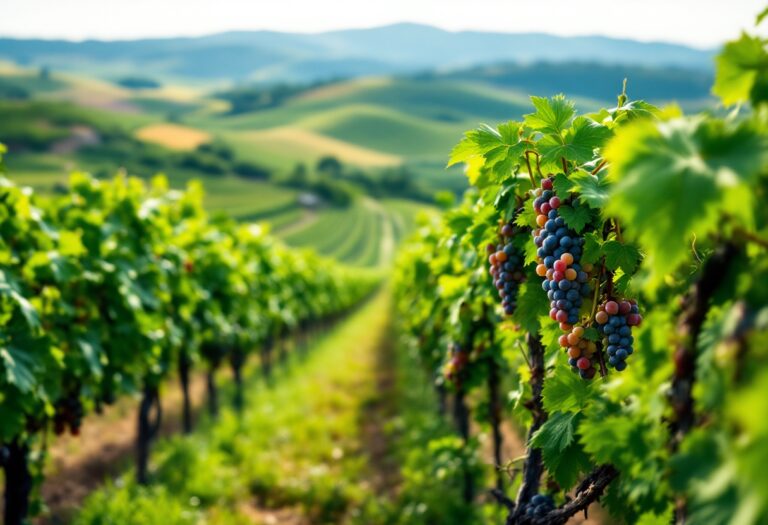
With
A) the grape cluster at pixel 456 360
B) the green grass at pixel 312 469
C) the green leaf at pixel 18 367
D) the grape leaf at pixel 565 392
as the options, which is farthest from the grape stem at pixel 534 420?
the green leaf at pixel 18 367

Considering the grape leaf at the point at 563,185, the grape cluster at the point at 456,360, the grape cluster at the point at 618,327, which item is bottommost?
the grape cluster at the point at 456,360

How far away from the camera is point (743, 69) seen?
5.20 ft

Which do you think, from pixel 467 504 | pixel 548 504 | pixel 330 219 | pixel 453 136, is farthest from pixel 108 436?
pixel 453 136

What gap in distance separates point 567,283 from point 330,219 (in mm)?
96055

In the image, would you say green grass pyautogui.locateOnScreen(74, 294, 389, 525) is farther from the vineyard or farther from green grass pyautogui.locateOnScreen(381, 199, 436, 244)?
green grass pyautogui.locateOnScreen(381, 199, 436, 244)

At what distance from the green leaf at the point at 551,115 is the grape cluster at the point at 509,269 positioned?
0.65 meters

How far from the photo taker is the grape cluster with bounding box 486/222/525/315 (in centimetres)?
334

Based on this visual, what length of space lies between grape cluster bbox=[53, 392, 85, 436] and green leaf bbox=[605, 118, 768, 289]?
20.4ft

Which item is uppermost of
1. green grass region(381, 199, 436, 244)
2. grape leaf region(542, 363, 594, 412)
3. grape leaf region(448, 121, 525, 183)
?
grape leaf region(448, 121, 525, 183)

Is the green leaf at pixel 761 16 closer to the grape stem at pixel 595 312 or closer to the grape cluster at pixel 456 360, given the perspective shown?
the grape stem at pixel 595 312

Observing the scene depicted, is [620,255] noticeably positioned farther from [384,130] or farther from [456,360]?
[384,130]

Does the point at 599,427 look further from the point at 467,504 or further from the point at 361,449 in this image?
the point at 361,449

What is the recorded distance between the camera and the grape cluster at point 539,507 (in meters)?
2.89

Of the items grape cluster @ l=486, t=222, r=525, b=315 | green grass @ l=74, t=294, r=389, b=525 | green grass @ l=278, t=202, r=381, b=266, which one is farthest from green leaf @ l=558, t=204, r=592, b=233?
green grass @ l=278, t=202, r=381, b=266
